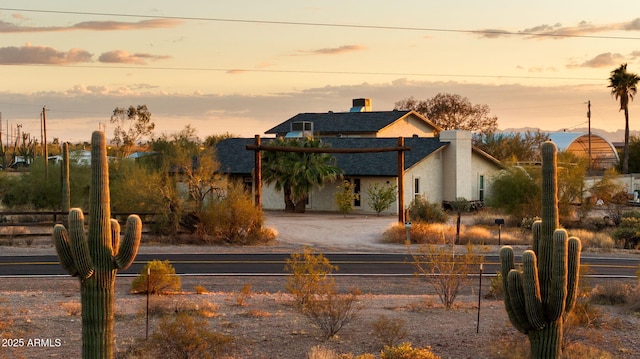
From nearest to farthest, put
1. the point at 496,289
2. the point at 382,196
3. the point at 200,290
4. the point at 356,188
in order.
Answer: the point at 496,289 → the point at 200,290 → the point at 382,196 → the point at 356,188

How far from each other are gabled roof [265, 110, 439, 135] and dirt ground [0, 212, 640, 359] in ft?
128

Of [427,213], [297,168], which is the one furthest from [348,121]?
[427,213]

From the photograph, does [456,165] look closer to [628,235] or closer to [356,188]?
[356,188]

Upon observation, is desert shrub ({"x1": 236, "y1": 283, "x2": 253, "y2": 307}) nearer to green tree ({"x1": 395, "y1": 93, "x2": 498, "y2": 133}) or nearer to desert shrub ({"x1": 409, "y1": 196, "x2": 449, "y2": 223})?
desert shrub ({"x1": 409, "y1": 196, "x2": 449, "y2": 223})

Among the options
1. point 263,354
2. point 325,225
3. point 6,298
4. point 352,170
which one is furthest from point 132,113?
point 263,354

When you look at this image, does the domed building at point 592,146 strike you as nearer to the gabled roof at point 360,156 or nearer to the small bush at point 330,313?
the gabled roof at point 360,156

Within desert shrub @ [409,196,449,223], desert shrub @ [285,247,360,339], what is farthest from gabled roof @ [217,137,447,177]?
desert shrub @ [285,247,360,339]

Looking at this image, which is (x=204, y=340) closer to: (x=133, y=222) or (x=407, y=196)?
(x=133, y=222)

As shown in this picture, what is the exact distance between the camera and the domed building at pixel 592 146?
88750mm

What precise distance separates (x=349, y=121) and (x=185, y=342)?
51.7m

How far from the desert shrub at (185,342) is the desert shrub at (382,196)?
32.5 m

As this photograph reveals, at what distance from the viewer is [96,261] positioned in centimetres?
1225

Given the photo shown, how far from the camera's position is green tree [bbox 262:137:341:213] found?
148ft

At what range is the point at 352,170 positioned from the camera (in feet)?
156
